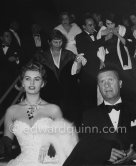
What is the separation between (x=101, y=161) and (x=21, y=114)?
0.64m

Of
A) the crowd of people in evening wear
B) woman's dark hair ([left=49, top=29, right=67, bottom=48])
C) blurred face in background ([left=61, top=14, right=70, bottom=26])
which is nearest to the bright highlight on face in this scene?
the crowd of people in evening wear

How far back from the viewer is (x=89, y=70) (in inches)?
98.9

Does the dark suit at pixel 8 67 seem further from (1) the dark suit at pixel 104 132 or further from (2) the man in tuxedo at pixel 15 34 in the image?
(1) the dark suit at pixel 104 132

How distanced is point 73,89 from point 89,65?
252mm

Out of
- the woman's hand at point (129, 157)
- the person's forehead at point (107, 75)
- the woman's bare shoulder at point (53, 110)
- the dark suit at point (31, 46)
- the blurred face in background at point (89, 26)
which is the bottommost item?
the woman's hand at point (129, 157)

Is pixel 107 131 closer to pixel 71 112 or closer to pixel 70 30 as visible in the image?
pixel 71 112

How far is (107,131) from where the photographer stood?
2.16 meters

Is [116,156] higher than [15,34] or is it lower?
lower

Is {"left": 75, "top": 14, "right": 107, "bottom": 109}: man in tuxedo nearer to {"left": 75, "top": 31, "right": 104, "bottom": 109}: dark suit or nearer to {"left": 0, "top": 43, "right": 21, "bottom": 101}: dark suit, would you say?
{"left": 75, "top": 31, "right": 104, "bottom": 109}: dark suit

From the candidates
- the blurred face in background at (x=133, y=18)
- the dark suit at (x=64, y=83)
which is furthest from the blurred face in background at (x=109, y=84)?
the blurred face in background at (x=133, y=18)

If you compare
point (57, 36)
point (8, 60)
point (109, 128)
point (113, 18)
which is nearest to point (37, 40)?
point (57, 36)

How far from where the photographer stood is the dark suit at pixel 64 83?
248 centimetres

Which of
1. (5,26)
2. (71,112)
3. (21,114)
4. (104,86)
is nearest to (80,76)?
(71,112)

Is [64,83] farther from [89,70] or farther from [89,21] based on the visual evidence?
[89,21]
